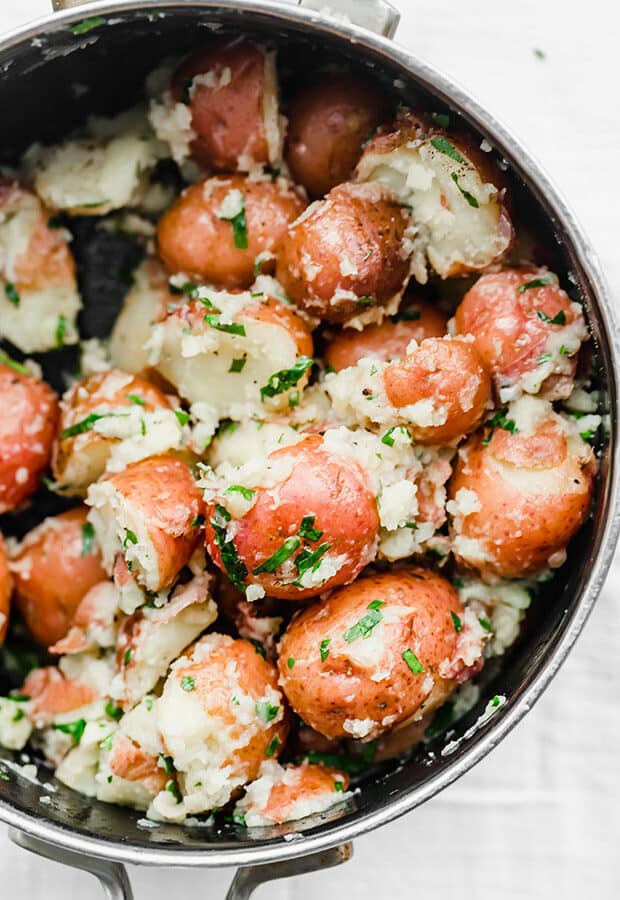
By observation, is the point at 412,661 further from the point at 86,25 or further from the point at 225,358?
the point at 86,25

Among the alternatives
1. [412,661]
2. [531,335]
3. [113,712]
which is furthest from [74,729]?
[531,335]

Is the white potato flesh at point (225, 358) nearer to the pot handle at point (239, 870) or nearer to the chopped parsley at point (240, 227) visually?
the chopped parsley at point (240, 227)

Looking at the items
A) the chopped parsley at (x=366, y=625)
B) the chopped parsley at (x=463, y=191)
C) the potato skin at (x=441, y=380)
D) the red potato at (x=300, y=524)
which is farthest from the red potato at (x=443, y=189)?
the chopped parsley at (x=366, y=625)

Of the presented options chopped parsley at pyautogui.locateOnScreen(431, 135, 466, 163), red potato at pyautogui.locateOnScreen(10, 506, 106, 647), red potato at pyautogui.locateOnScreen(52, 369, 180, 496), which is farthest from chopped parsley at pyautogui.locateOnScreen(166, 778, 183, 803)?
chopped parsley at pyautogui.locateOnScreen(431, 135, 466, 163)

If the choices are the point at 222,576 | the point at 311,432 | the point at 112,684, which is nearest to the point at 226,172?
the point at 311,432

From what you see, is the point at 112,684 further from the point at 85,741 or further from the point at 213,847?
the point at 213,847
